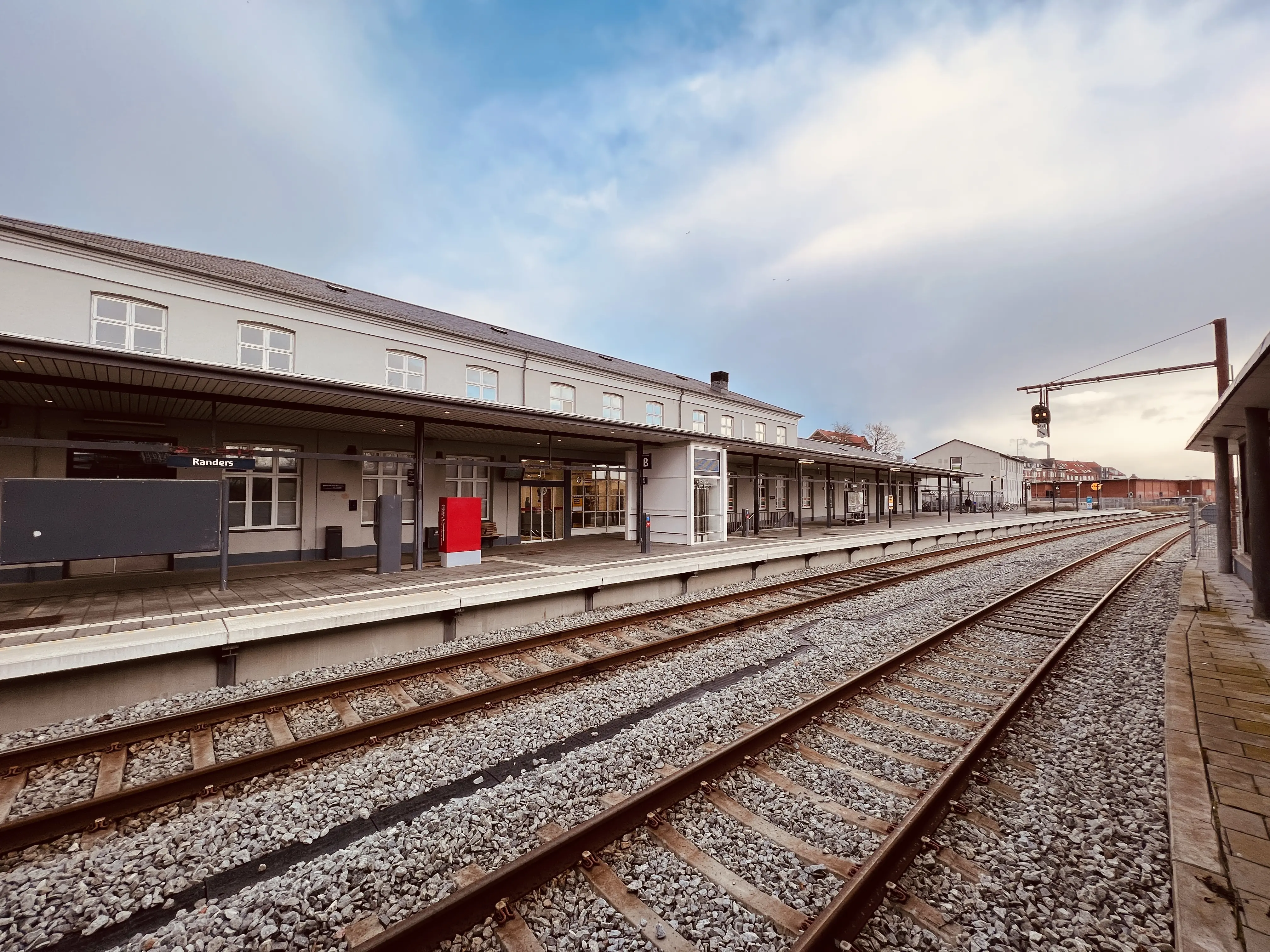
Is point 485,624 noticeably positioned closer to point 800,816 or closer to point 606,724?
point 606,724

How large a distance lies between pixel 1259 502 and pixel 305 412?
1776 cm

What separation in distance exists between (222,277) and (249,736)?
13946 mm

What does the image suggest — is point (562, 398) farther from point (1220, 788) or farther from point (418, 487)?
point (1220, 788)

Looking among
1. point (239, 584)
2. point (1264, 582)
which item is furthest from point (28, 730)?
point (1264, 582)

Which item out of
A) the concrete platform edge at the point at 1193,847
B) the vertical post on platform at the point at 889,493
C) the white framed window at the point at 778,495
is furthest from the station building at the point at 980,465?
the concrete platform edge at the point at 1193,847

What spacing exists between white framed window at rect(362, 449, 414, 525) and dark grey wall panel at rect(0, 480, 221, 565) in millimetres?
6671

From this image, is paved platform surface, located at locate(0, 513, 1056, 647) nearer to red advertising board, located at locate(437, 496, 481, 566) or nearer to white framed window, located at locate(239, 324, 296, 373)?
red advertising board, located at locate(437, 496, 481, 566)

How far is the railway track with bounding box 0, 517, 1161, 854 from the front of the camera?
153 inches

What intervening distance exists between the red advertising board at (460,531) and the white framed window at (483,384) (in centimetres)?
768

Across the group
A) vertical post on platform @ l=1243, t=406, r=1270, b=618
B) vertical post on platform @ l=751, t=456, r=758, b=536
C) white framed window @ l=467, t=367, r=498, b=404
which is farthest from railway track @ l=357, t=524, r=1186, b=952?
white framed window @ l=467, t=367, r=498, b=404

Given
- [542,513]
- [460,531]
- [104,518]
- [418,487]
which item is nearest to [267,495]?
[418,487]

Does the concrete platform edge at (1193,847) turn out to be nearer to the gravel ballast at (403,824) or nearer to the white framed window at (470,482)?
the gravel ballast at (403,824)

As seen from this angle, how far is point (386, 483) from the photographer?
1593 centimetres

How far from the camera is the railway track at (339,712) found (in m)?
3.89
